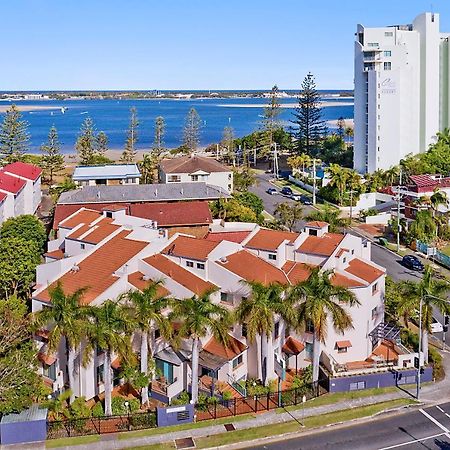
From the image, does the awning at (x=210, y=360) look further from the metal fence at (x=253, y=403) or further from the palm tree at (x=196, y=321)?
the metal fence at (x=253, y=403)

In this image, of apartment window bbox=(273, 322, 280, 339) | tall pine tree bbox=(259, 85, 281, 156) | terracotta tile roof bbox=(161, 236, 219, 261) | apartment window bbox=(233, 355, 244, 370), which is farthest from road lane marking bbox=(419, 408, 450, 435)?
tall pine tree bbox=(259, 85, 281, 156)

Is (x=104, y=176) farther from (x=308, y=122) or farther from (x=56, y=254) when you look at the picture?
(x=308, y=122)

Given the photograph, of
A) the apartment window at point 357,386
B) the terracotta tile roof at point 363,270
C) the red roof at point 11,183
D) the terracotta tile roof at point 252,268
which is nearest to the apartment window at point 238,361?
the terracotta tile roof at point 252,268

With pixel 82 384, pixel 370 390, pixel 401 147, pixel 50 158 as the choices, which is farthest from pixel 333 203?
pixel 82 384

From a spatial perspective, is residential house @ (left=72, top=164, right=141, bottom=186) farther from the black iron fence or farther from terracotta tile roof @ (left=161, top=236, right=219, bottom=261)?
the black iron fence

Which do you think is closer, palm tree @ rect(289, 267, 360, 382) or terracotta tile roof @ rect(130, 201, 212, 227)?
palm tree @ rect(289, 267, 360, 382)
